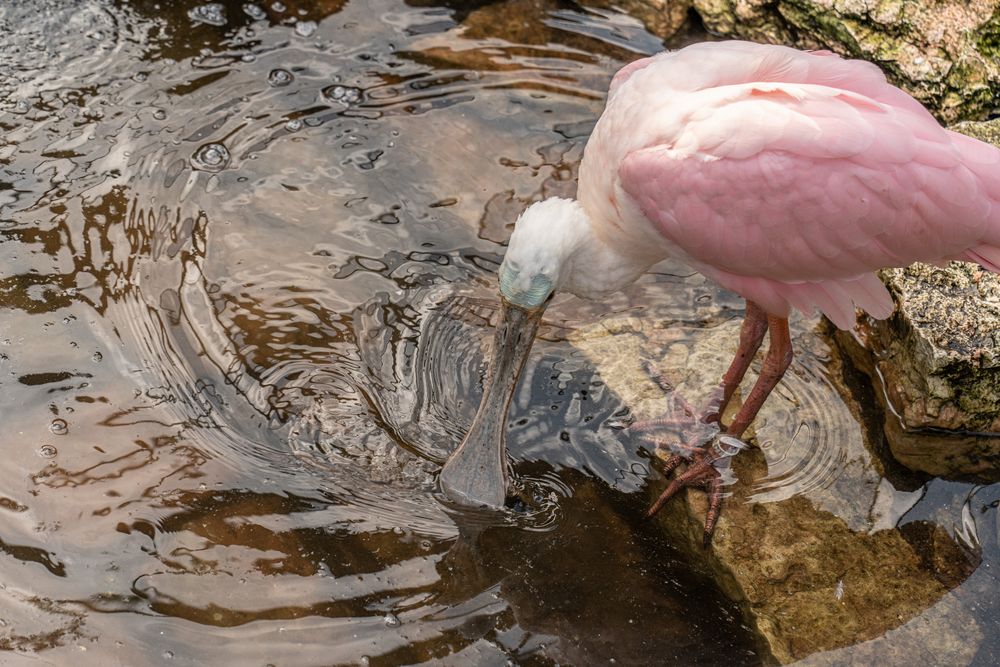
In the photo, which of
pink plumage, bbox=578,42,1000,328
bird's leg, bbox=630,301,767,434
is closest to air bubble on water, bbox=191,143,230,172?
pink plumage, bbox=578,42,1000,328

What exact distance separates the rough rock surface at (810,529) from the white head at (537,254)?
855 millimetres

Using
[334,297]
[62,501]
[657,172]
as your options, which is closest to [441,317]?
[334,297]

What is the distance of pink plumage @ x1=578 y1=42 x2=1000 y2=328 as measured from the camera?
12.8 ft

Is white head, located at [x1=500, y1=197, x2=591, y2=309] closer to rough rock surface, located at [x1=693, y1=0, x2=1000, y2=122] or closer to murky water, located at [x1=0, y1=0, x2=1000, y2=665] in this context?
→ murky water, located at [x1=0, y1=0, x2=1000, y2=665]

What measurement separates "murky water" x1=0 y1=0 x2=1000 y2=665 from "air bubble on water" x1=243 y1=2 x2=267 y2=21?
0.04m

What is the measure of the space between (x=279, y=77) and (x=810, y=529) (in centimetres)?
384

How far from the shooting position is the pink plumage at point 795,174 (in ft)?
12.8

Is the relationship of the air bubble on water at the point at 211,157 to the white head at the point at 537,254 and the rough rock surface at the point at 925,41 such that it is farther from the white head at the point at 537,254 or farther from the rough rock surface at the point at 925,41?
the rough rock surface at the point at 925,41

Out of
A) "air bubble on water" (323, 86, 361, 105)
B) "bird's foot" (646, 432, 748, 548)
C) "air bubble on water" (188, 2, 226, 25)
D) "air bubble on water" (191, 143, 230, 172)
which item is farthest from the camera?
"air bubble on water" (188, 2, 226, 25)

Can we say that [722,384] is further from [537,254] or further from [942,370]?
[537,254]

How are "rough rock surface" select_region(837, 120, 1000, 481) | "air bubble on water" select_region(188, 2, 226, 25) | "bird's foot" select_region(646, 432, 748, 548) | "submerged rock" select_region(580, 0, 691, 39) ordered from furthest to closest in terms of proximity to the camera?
"submerged rock" select_region(580, 0, 691, 39), "air bubble on water" select_region(188, 2, 226, 25), "rough rock surface" select_region(837, 120, 1000, 481), "bird's foot" select_region(646, 432, 748, 548)

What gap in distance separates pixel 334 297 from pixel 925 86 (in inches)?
135

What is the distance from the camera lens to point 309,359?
4.71 meters

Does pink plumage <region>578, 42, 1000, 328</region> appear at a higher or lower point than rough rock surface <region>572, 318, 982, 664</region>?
higher
